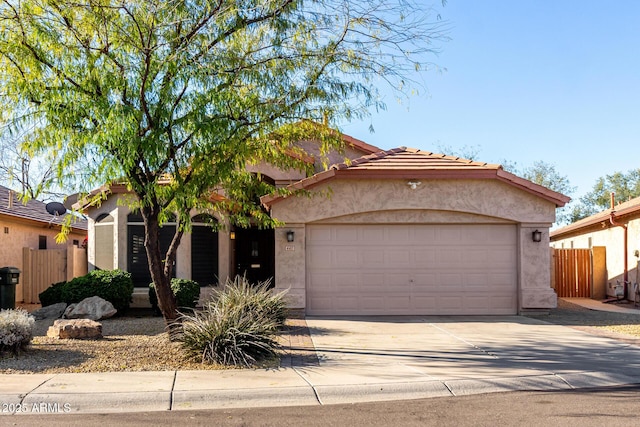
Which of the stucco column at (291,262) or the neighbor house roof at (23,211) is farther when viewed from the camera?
the neighbor house roof at (23,211)

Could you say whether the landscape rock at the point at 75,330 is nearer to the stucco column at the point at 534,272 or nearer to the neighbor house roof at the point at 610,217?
the stucco column at the point at 534,272

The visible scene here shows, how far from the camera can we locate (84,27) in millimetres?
9617

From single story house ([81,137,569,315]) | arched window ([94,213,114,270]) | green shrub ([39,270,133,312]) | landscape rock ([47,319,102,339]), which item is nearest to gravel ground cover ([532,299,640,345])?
single story house ([81,137,569,315])

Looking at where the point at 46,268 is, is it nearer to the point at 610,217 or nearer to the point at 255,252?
the point at 255,252

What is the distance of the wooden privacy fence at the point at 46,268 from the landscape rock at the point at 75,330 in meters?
7.22

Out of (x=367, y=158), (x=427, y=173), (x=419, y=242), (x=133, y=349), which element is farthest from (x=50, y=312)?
(x=427, y=173)

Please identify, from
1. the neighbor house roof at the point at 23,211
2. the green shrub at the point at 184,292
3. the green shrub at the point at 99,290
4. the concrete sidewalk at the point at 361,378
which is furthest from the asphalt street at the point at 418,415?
the neighbor house roof at the point at 23,211

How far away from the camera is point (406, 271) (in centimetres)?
1522

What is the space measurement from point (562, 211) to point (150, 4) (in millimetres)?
48415

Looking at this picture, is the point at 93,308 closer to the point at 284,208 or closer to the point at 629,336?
the point at 284,208

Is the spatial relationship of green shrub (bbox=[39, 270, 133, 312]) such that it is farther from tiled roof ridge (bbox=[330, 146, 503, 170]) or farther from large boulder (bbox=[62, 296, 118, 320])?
tiled roof ridge (bbox=[330, 146, 503, 170])

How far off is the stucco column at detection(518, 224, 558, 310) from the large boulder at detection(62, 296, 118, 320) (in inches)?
384

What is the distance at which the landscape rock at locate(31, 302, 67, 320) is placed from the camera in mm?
14227

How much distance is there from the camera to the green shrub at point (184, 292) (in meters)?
14.3
